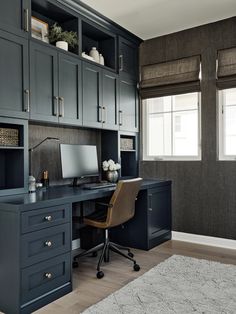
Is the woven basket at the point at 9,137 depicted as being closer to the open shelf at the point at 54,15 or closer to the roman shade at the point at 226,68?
the open shelf at the point at 54,15

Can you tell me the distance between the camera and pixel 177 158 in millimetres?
4113

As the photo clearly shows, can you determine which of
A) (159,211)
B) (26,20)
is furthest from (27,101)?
(159,211)

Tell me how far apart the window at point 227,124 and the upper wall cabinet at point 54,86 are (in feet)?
5.88

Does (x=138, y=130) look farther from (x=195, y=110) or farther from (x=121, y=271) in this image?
(x=121, y=271)

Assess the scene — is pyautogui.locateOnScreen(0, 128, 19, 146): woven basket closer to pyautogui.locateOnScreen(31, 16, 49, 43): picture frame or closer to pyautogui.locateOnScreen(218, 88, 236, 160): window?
pyautogui.locateOnScreen(31, 16, 49, 43): picture frame

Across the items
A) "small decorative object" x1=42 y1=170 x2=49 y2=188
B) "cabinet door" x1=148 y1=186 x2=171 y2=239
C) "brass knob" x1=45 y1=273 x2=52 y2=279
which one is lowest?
"brass knob" x1=45 y1=273 x2=52 y2=279

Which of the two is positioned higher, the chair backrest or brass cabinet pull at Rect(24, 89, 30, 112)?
brass cabinet pull at Rect(24, 89, 30, 112)

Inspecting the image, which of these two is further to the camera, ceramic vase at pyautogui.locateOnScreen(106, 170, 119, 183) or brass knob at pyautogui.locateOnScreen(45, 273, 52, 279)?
ceramic vase at pyautogui.locateOnScreen(106, 170, 119, 183)

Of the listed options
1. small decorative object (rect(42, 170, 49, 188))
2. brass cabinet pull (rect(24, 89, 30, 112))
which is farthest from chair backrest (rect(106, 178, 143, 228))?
brass cabinet pull (rect(24, 89, 30, 112))

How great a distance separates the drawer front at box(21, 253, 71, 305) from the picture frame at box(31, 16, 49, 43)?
207 centimetres

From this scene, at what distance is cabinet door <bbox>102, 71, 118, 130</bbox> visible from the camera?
360cm

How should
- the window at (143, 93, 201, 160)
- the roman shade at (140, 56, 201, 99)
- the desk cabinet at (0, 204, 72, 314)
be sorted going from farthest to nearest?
the window at (143, 93, 201, 160)
the roman shade at (140, 56, 201, 99)
the desk cabinet at (0, 204, 72, 314)

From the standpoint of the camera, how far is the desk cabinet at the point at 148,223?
349 cm

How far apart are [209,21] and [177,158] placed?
5.83 feet
